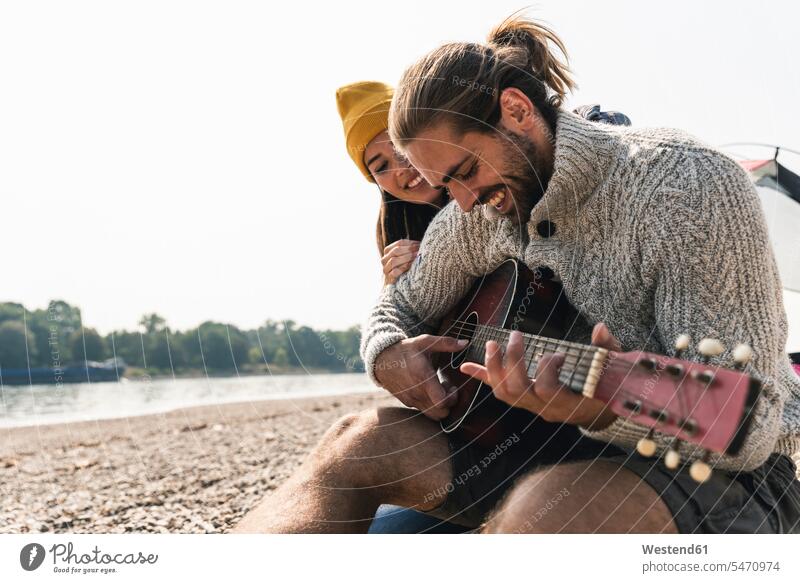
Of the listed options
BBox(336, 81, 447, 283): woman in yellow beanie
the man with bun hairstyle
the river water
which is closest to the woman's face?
BBox(336, 81, 447, 283): woman in yellow beanie

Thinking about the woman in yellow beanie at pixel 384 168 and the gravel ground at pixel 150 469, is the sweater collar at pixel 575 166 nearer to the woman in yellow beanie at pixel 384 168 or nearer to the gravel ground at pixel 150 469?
the woman in yellow beanie at pixel 384 168

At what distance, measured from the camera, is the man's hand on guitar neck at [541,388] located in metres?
1.18

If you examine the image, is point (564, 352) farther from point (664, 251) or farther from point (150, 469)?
point (150, 469)

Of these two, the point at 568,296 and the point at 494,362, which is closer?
the point at 494,362

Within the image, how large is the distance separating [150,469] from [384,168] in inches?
115

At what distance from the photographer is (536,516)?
1215mm

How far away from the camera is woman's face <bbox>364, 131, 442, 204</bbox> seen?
224cm

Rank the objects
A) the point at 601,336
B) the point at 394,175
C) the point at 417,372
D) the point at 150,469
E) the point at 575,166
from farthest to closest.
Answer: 1. the point at 150,469
2. the point at 394,175
3. the point at 417,372
4. the point at 575,166
5. the point at 601,336

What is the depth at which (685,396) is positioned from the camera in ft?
3.30

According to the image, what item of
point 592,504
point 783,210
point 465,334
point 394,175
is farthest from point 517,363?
point 783,210

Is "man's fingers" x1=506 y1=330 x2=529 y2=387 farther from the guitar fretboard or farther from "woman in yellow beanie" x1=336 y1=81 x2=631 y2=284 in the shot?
"woman in yellow beanie" x1=336 y1=81 x2=631 y2=284

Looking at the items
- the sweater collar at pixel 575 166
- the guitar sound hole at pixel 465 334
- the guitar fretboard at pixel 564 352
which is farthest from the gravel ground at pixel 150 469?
the sweater collar at pixel 575 166
